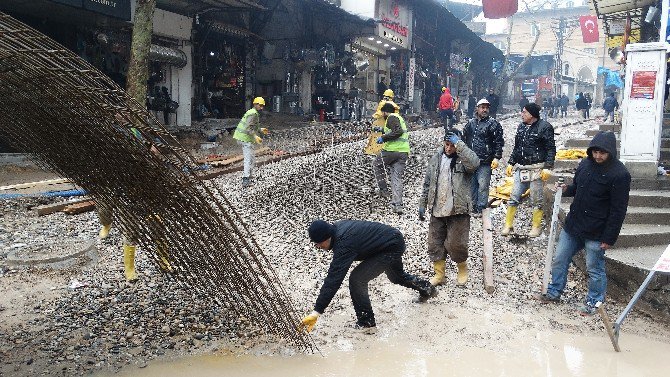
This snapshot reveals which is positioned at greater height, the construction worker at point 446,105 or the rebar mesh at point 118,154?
the construction worker at point 446,105

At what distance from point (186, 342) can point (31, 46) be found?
9.08 feet

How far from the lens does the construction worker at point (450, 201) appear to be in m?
5.98

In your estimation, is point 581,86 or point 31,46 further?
point 581,86

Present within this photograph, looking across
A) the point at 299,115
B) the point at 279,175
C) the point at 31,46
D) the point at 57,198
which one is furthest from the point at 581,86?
the point at 31,46

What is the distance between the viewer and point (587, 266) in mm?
5527

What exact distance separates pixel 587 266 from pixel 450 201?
1533 millimetres

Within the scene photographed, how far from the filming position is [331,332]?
5148mm

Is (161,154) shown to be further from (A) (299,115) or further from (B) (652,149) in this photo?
(A) (299,115)

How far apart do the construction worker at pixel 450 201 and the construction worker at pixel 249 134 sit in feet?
18.4

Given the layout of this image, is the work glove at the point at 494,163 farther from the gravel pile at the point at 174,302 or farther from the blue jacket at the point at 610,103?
the blue jacket at the point at 610,103

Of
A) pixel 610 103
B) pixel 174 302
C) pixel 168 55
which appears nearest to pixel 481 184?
pixel 174 302

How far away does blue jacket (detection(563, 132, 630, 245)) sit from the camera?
5211 mm

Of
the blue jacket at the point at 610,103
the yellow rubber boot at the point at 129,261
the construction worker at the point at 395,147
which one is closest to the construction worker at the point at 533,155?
the construction worker at the point at 395,147

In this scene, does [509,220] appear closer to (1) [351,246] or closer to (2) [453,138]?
(2) [453,138]
